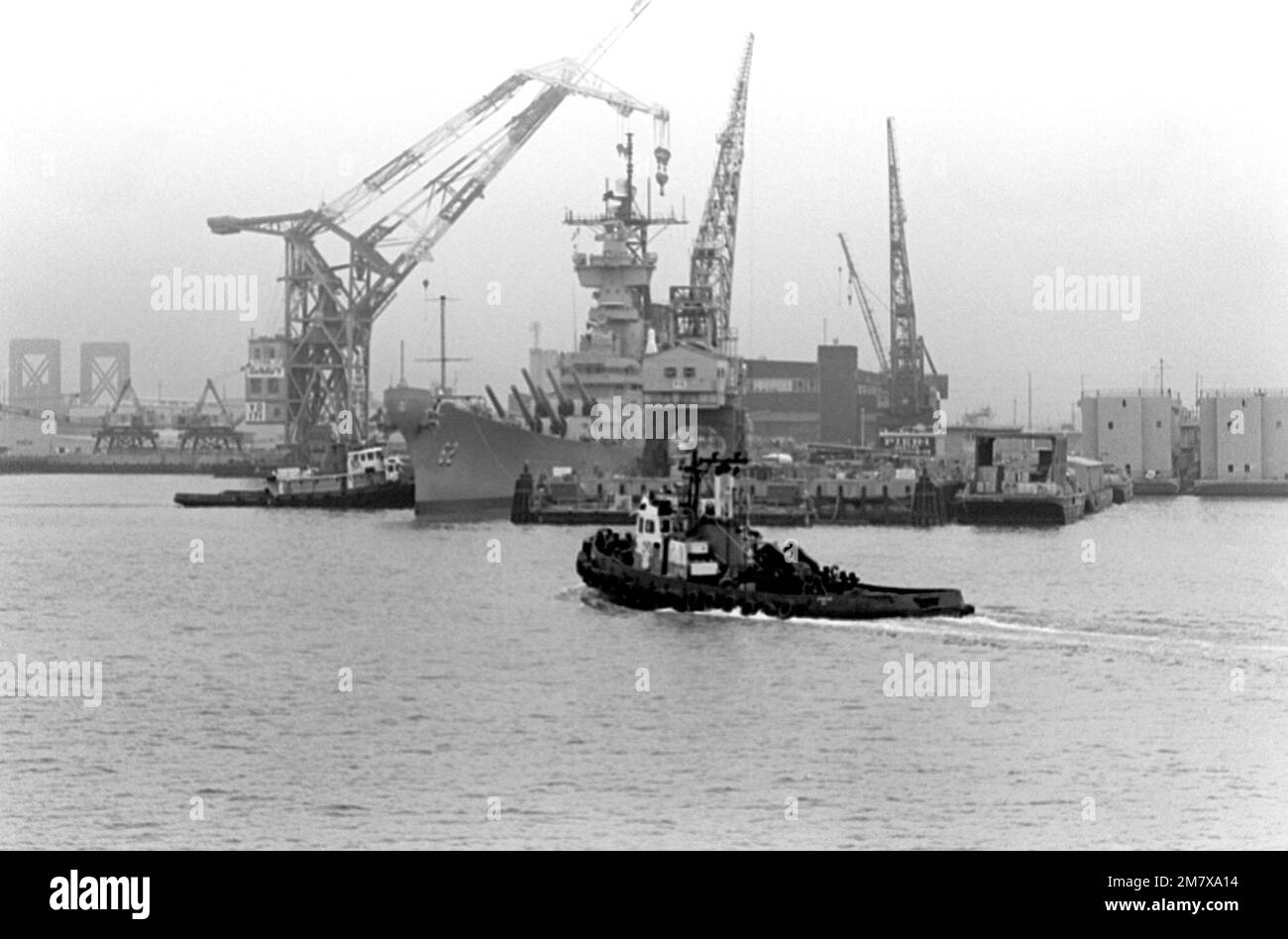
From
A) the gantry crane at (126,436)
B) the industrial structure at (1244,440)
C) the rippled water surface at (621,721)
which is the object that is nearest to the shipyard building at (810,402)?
the industrial structure at (1244,440)

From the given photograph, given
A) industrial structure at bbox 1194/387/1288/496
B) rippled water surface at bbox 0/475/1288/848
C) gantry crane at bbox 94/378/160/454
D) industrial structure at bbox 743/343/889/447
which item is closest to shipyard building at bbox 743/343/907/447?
industrial structure at bbox 743/343/889/447

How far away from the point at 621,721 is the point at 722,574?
985 cm

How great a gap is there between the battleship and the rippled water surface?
28.8m

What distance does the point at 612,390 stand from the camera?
8388 centimetres

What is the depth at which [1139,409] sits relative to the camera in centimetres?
11219

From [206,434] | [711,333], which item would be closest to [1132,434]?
[711,333]

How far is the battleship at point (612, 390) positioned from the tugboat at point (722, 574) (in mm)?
35096

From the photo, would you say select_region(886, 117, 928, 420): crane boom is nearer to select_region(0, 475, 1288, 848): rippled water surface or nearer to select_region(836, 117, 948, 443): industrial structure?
select_region(836, 117, 948, 443): industrial structure

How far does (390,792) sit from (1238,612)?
846 inches

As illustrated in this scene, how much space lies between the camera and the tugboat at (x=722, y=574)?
105 feet

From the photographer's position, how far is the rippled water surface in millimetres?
18891
